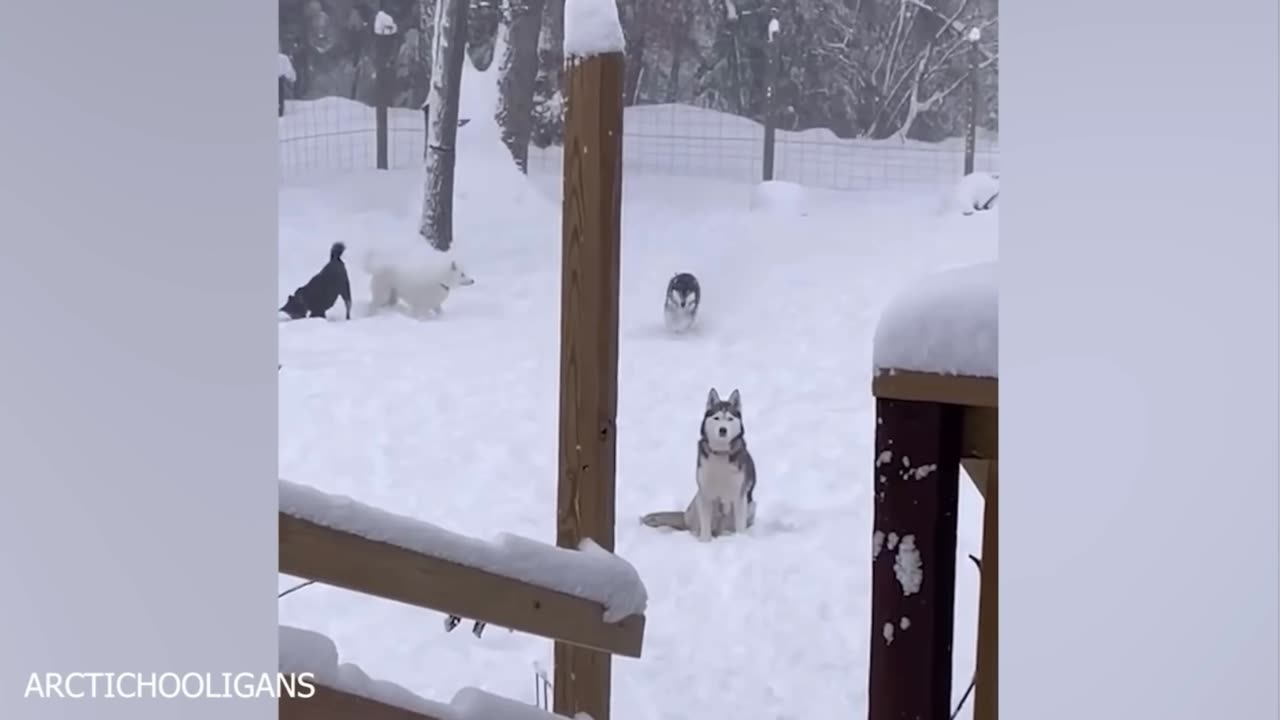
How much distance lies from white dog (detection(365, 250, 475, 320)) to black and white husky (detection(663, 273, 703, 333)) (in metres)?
0.92

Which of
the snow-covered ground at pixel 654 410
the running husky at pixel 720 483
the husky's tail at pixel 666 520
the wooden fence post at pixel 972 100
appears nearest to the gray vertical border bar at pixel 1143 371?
the snow-covered ground at pixel 654 410

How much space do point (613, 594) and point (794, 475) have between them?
3254 millimetres

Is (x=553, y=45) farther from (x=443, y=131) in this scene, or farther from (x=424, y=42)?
(x=443, y=131)

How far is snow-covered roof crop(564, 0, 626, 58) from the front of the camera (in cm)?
132

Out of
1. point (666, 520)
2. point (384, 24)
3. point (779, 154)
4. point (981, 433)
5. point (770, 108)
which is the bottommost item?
point (666, 520)

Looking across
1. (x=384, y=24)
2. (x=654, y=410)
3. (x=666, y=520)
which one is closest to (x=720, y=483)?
(x=666, y=520)

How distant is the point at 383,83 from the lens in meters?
6.72

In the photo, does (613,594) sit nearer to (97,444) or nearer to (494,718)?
(494,718)

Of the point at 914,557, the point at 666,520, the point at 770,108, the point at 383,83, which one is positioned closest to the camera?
the point at 914,557

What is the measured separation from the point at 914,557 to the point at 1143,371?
0.20 metres

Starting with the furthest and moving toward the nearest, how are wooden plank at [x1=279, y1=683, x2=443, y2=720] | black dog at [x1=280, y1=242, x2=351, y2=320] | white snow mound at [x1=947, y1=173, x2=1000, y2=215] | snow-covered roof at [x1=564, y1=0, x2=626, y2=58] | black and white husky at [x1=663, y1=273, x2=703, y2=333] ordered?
white snow mound at [x1=947, y1=173, x2=1000, y2=215]
black and white husky at [x1=663, y1=273, x2=703, y2=333]
black dog at [x1=280, y1=242, x2=351, y2=320]
snow-covered roof at [x1=564, y1=0, x2=626, y2=58]
wooden plank at [x1=279, y1=683, x2=443, y2=720]

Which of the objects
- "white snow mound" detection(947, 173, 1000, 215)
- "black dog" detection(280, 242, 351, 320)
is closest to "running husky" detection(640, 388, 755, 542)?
"black dog" detection(280, 242, 351, 320)

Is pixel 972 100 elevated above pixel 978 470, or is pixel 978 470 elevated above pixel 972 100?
pixel 972 100

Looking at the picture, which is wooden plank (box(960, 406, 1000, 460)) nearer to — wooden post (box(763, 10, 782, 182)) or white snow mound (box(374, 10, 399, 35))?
white snow mound (box(374, 10, 399, 35))
